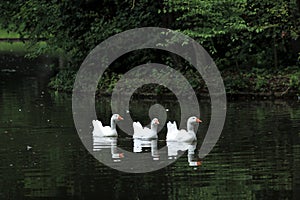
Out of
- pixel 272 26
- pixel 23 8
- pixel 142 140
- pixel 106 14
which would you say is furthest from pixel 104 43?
pixel 142 140

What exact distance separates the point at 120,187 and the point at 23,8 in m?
20.6

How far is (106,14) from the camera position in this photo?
108ft

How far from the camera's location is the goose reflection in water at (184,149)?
16.7 metres

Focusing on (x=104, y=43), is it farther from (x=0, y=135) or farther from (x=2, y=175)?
(x=2, y=175)

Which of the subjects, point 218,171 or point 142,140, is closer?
point 218,171

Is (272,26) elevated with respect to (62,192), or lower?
elevated

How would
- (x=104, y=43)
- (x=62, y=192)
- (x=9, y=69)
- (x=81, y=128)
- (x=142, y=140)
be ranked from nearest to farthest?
1. (x=62, y=192)
2. (x=142, y=140)
3. (x=81, y=128)
4. (x=104, y=43)
5. (x=9, y=69)

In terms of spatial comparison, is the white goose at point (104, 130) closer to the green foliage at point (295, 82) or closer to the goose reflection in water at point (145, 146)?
the goose reflection in water at point (145, 146)

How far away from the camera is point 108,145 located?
19.0m

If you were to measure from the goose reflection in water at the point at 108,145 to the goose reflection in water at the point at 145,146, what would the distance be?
0.43 meters

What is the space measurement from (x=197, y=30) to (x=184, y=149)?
11097mm

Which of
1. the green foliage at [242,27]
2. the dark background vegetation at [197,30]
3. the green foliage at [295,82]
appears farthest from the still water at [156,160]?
the green foliage at [242,27]

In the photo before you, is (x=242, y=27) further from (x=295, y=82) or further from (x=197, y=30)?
(x=295, y=82)

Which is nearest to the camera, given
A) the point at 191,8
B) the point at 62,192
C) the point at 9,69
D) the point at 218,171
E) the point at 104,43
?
the point at 62,192
